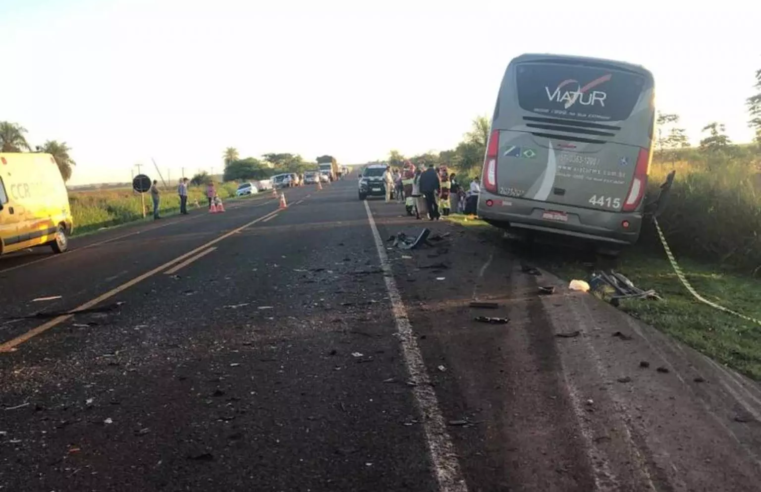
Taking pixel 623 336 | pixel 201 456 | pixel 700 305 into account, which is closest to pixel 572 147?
pixel 700 305

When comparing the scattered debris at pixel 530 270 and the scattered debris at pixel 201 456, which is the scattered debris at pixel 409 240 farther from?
the scattered debris at pixel 201 456

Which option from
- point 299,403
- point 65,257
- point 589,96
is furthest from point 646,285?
point 65,257

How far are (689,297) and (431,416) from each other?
219 inches

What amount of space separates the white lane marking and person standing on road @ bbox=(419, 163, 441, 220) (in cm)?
1141

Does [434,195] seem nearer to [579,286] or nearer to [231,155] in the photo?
[579,286]

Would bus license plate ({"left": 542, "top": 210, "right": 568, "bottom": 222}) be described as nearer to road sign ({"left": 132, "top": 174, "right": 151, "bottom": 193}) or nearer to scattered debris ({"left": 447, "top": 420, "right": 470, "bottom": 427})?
scattered debris ({"left": 447, "top": 420, "right": 470, "bottom": 427})

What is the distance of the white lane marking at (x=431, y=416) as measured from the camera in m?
3.42

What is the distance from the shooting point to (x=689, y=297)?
8375mm

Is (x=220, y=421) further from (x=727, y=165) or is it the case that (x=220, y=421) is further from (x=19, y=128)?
(x=19, y=128)

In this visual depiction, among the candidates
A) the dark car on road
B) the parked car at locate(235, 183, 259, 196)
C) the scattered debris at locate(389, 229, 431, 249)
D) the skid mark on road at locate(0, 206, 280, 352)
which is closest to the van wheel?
the skid mark on road at locate(0, 206, 280, 352)

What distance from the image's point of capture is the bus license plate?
10.5m

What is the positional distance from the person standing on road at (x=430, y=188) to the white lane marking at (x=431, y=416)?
11405mm

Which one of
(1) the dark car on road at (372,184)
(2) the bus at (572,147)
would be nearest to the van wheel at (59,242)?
(2) the bus at (572,147)

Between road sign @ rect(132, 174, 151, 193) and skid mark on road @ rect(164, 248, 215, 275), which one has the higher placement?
road sign @ rect(132, 174, 151, 193)
